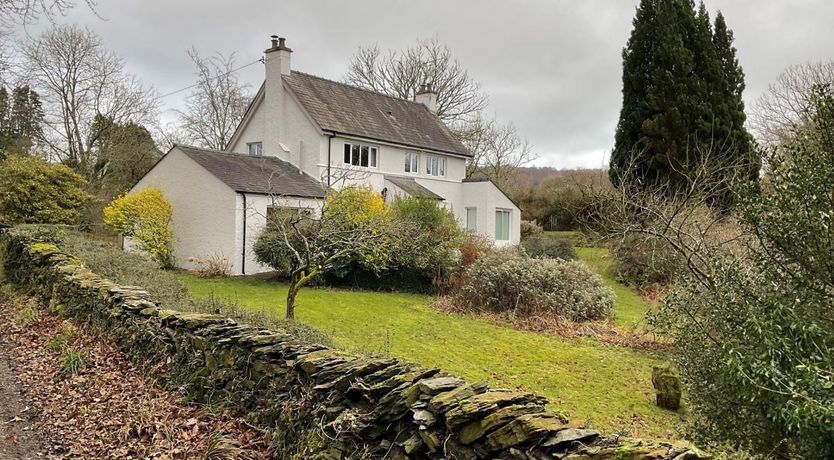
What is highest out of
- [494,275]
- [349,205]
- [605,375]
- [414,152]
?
[414,152]

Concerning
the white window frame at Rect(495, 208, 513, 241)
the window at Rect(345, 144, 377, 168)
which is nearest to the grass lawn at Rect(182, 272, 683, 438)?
the window at Rect(345, 144, 377, 168)

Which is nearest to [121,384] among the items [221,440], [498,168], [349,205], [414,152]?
[221,440]

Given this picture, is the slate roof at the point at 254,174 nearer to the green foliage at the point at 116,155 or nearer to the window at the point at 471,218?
the window at the point at 471,218

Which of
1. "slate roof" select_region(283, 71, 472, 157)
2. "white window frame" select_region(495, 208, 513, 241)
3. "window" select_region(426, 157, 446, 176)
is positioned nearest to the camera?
"slate roof" select_region(283, 71, 472, 157)

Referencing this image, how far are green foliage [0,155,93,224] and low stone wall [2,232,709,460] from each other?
17.8 m

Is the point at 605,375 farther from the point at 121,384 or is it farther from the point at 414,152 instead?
the point at 414,152

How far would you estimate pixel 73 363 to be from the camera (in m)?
6.91

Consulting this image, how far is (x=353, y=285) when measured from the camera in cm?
1862

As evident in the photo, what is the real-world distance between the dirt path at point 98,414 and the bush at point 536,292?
9.48 m

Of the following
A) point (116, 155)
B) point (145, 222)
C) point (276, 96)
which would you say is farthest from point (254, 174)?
point (116, 155)

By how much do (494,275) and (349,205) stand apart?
5482 mm

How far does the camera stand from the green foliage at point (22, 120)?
103 ft

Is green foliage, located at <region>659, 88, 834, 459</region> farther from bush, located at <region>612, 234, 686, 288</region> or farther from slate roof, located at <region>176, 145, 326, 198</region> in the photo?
slate roof, located at <region>176, 145, 326, 198</region>

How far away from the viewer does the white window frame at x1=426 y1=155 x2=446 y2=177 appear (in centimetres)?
3086
